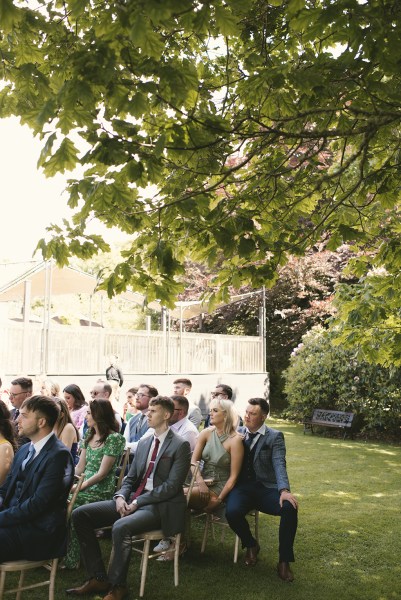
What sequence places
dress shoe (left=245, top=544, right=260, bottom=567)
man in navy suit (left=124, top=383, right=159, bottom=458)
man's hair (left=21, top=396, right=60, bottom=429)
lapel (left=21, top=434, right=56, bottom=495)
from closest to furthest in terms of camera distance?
lapel (left=21, top=434, right=56, bottom=495) → man's hair (left=21, top=396, right=60, bottom=429) → dress shoe (left=245, top=544, right=260, bottom=567) → man in navy suit (left=124, top=383, right=159, bottom=458)

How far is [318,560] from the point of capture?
6754mm

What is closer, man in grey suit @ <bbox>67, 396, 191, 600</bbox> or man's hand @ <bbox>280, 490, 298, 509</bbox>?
man in grey suit @ <bbox>67, 396, 191, 600</bbox>

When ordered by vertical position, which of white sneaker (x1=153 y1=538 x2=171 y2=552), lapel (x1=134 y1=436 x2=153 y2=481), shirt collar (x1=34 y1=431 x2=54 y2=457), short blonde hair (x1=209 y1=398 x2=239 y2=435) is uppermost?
short blonde hair (x1=209 y1=398 x2=239 y2=435)

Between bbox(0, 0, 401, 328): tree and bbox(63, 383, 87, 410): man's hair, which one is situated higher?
bbox(0, 0, 401, 328): tree

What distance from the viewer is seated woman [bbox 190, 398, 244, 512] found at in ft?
22.0

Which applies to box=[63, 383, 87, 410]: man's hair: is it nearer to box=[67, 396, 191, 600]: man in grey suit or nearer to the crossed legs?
box=[67, 396, 191, 600]: man in grey suit

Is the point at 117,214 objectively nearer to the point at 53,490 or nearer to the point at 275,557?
the point at 53,490

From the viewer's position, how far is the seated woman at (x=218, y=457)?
6711mm

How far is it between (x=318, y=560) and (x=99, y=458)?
262 centimetres

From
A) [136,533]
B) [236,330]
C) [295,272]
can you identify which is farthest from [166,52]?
[236,330]

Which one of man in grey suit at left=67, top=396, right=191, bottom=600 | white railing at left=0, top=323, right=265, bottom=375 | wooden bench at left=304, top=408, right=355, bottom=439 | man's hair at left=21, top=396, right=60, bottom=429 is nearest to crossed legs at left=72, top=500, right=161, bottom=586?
man in grey suit at left=67, top=396, right=191, bottom=600

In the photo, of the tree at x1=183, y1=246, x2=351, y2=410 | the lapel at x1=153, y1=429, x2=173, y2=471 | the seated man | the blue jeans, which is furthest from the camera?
the tree at x1=183, y1=246, x2=351, y2=410

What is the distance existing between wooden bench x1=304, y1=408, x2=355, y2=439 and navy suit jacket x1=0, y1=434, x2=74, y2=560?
14181mm

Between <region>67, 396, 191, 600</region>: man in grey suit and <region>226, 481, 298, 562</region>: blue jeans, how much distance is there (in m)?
0.72
